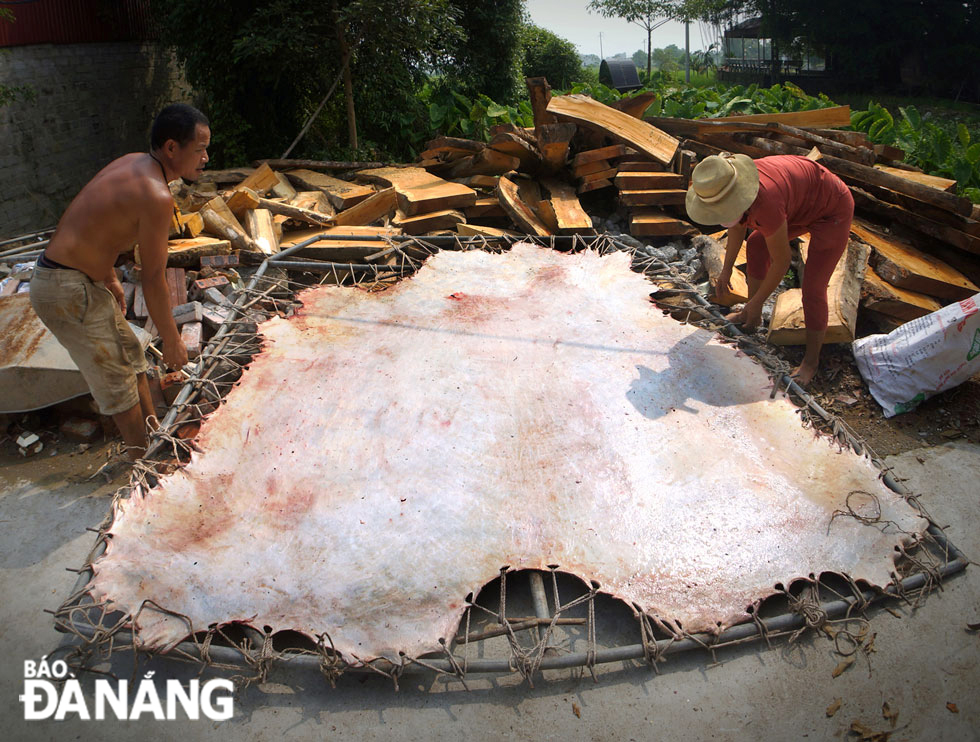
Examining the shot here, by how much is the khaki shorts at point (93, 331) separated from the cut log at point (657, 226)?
408cm

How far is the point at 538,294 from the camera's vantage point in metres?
4.14

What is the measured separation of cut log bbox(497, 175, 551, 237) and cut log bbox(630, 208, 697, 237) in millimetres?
817

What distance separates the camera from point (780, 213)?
3299mm

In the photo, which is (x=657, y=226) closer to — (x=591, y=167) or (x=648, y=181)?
(x=648, y=181)

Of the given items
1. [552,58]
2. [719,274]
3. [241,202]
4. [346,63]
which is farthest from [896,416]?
[552,58]

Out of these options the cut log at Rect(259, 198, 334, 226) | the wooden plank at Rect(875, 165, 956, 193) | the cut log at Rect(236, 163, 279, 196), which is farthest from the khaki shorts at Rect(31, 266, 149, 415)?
the wooden plank at Rect(875, 165, 956, 193)

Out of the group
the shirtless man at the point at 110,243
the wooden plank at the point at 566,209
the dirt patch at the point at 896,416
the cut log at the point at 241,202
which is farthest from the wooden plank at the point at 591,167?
the shirtless man at the point at 110,243

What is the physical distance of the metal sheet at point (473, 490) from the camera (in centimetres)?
227

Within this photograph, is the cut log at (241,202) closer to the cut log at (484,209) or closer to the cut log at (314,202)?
the cut log at (314,202)

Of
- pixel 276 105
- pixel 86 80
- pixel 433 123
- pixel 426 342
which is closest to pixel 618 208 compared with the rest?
pixel 426 342

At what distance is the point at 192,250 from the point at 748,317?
13.2ft

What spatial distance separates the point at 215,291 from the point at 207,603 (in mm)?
2911

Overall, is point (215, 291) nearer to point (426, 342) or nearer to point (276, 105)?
point (426, 342)

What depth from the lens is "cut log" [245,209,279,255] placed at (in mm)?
5188
